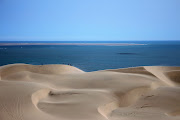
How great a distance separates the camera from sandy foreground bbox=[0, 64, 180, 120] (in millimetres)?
8172

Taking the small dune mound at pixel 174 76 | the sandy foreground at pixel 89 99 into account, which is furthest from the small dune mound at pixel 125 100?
the small dune mound at pixel 174 76

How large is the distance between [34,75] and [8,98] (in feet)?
22.2

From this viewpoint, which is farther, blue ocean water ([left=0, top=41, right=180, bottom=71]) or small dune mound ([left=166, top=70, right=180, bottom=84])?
blue ocean water ([left=0, top=41, right=180, bottom=71])

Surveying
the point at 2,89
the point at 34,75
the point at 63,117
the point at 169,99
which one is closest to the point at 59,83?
the point at 34,75

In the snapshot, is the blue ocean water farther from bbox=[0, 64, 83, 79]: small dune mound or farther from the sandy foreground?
the sandy foreground

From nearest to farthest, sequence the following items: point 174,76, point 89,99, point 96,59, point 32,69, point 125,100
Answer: point 89,99, point 125,100, point 32,69, point 174,76, point 96,59

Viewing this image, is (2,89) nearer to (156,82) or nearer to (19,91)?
(19,91)

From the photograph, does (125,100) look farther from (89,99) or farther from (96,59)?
(96,59)

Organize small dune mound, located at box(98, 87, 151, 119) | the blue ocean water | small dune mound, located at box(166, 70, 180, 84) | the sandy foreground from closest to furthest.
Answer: the sandy foreground, small dune mound, located at box(98, 87, 151, 119), small dune mound, located at box(166, 70, 180, 84), the blue ocean water

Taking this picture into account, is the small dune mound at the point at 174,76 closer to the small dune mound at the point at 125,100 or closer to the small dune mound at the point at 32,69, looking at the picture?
the small dune mound at the point at 125,100

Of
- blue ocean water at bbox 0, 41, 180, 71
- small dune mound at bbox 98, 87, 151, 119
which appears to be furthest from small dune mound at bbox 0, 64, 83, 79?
blue ocean water at bbox 0, 41, 180, 71

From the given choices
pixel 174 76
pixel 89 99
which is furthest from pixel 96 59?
pixel 89 99

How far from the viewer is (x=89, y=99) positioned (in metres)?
9.84

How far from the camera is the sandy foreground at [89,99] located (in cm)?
817
